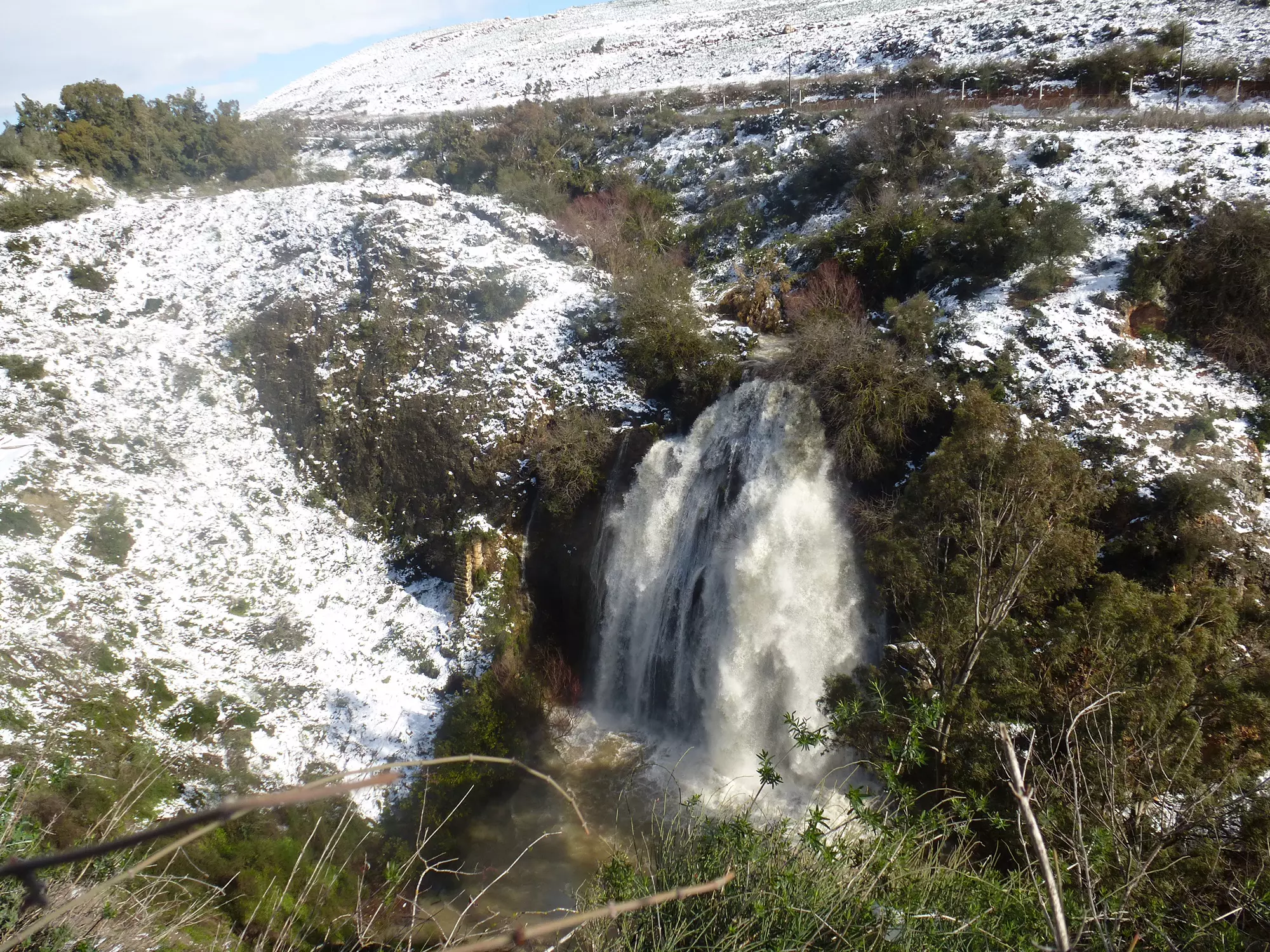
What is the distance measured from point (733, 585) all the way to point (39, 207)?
2429 cm

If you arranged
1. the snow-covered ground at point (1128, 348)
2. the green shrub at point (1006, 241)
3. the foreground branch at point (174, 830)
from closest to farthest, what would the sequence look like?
1. the foreground branch at point (174, 830)
2. the snow-covered ground at point (1128, 348)
3. the green shrub at point (1006, 241)

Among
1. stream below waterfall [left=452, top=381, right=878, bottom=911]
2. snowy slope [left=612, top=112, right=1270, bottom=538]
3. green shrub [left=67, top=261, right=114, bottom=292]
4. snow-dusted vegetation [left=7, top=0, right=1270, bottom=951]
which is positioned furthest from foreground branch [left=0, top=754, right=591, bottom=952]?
green shrub [left=67, top=261, right=114, bottom=292]

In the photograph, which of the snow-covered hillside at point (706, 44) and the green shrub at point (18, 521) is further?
the snow-covered hillside at point (706, 44)

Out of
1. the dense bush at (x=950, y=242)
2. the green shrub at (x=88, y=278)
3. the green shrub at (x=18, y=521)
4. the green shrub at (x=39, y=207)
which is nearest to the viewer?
the green shrub at (x=18, y=521)

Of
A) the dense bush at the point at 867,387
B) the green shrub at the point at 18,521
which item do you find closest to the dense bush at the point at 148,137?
the green shrub at the point at 18,521

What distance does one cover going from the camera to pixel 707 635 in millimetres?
12164

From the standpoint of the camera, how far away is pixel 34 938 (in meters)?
2.74

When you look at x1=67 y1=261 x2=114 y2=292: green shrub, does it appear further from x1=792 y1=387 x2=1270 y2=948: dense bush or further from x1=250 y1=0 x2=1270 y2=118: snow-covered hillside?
x1=250 y1=0 x2=1270 y2=118: snow-covered hillside

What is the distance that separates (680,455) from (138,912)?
11.5 meters

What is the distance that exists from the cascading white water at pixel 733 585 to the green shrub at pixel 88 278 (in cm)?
1776

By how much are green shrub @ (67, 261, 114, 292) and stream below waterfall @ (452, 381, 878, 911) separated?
57.8 ft

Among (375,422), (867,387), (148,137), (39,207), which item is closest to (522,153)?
(148,137)

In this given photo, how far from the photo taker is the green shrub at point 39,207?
19.9 metres

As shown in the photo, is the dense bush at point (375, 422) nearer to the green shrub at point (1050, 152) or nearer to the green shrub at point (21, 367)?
the green shrub at point (21, 367)
